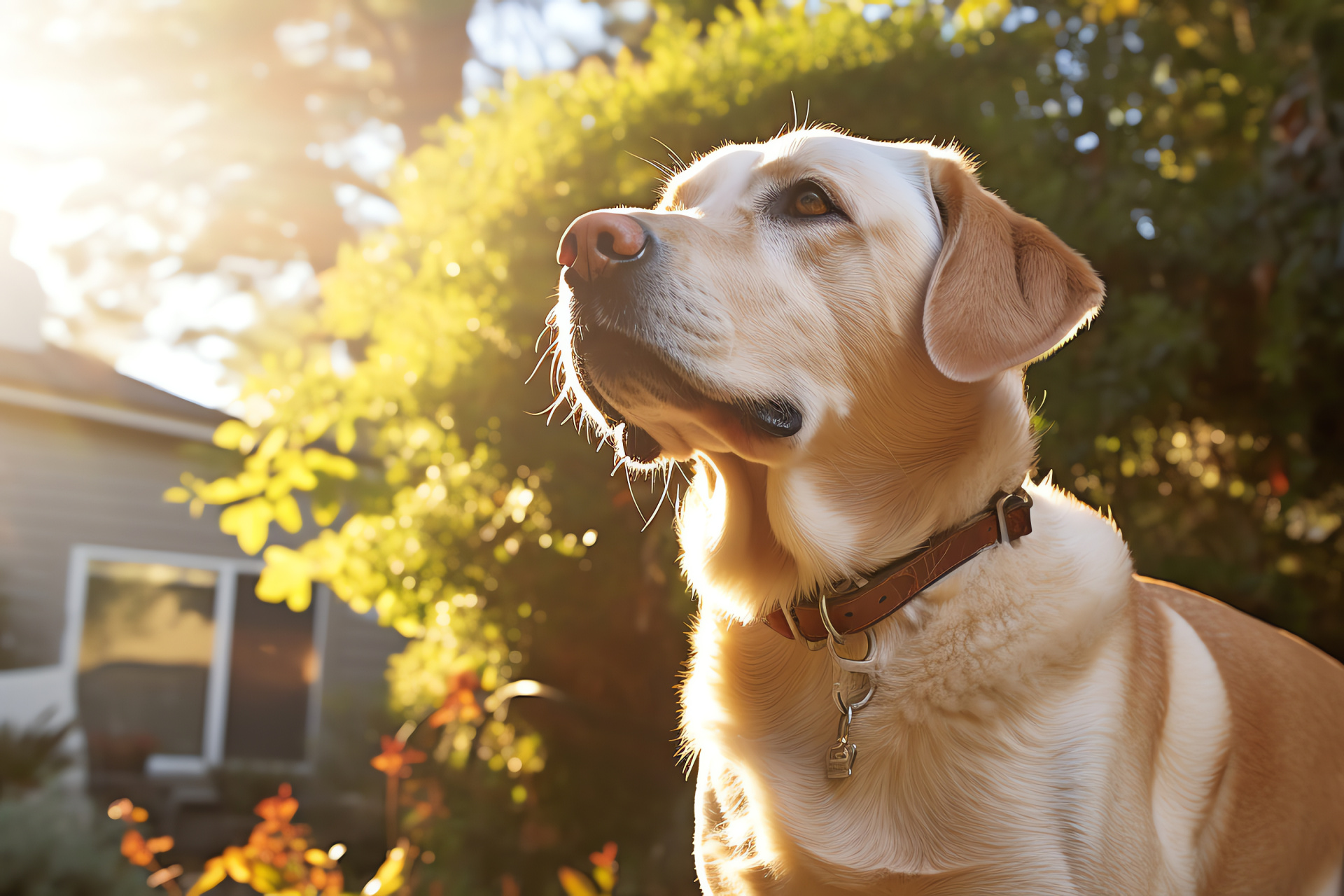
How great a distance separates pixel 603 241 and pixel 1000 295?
78cm

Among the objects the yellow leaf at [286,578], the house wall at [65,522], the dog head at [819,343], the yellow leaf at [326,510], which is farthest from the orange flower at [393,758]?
the house wall at [65,522]

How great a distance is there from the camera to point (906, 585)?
1787mm

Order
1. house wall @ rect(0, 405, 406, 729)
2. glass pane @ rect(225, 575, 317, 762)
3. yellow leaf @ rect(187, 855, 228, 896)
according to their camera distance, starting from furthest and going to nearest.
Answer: glass pane @ rect(225, 575, 317, 762), house wall @ rect(0, 405, 406, 729), yellow leaf @ rect(187, 855, 228, 896)

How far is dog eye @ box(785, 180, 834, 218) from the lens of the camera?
198 centimetres

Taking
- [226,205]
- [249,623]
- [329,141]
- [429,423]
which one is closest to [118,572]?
[249,623]

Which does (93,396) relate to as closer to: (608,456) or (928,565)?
(608,456)

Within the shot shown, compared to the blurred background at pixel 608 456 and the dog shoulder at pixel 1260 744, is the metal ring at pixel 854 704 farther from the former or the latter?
the blurred background at pixel 608 456

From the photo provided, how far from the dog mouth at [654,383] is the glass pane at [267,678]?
1017cm

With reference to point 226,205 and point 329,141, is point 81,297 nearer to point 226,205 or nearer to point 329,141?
point 226,205

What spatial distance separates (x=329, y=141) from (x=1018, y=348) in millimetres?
13054

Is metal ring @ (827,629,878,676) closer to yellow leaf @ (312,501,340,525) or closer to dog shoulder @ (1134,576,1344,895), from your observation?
dog shoulder @ (1134,576,1344,895)

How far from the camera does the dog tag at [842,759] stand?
5.68 feet

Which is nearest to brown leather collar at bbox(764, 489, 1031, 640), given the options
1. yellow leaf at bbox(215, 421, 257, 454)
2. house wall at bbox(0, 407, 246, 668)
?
yellow leaf at bbox(215, 421, 257, 454)

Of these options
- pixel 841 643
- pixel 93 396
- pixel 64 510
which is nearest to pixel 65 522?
pixel 64 510
